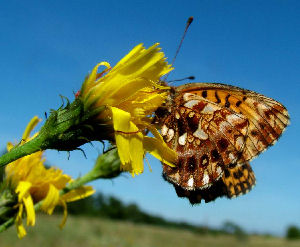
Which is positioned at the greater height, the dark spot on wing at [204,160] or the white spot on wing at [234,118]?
the white spot on wing at [234,118]

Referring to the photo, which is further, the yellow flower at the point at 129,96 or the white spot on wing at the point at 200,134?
the white spot on wing at the point at 200,134

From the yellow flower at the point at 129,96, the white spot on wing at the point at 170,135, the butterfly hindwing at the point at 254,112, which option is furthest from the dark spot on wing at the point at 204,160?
the yellow flower at the point at 129,96

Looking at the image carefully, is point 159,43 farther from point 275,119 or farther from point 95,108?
point 275,119

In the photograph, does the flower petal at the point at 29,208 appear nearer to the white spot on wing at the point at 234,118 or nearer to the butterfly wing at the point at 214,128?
the butterfly wing at the point at 214,128

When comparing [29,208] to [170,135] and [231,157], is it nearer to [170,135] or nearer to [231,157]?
[170,135]

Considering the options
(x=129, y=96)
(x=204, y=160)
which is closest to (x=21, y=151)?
(x=129, y=96)

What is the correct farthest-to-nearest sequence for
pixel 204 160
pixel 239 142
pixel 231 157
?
pixel 239 142 → pixel 231 157 → pixel 204 160
